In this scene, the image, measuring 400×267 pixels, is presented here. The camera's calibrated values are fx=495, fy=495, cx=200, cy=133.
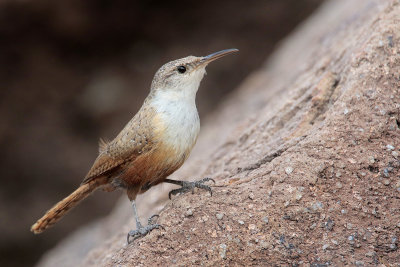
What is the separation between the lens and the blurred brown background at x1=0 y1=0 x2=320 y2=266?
10.4 meters

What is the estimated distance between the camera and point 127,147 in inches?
188

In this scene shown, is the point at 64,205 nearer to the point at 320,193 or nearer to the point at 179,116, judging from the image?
the point at 179,116

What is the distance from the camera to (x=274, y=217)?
12.9 ft

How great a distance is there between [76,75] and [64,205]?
6.45 metres

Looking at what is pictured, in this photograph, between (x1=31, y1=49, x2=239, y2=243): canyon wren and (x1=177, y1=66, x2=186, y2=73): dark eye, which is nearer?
(x1=31, y1=49, x2=239, y2=243): canyon wren

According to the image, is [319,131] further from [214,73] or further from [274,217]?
[214,73]

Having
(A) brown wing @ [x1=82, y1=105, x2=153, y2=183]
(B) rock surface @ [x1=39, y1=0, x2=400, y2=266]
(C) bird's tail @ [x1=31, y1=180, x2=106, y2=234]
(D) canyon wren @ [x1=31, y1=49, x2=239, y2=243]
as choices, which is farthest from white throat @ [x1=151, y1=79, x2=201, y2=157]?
(C) bird's tail @ [x1=31, y1=180, x2=106, y2=234]

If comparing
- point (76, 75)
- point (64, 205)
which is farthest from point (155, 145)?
point (76, 75)

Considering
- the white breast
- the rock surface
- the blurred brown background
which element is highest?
the blurred brown background

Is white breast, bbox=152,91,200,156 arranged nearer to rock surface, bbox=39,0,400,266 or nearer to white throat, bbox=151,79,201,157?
white throat, bbox=151,79,201,157

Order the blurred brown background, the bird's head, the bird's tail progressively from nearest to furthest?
the bird's head → the bird's tail → the blurred brown background

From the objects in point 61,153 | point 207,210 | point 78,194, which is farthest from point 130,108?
point 207,210

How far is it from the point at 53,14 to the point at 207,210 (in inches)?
292

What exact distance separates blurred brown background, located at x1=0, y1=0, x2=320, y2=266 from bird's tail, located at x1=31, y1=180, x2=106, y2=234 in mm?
5918
